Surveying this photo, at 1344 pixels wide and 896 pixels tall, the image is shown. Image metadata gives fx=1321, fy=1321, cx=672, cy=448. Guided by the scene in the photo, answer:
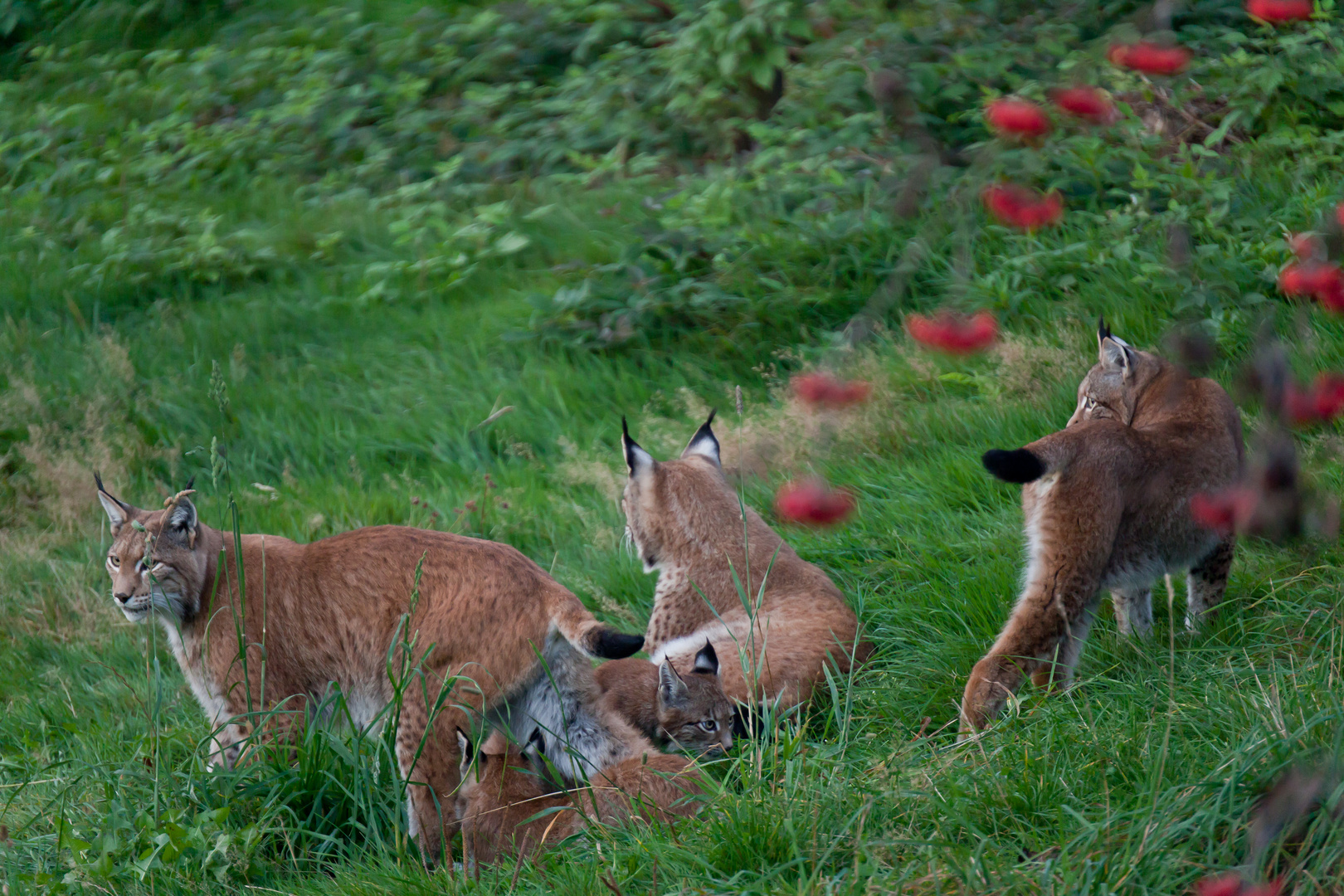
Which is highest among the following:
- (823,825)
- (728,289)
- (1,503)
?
(823,825)

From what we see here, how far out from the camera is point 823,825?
3.27 meters

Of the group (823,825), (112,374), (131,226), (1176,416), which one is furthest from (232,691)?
(131,226)

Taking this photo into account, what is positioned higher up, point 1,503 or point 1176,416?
point 1176,416

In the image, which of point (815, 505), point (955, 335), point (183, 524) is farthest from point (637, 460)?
point (955, 335)

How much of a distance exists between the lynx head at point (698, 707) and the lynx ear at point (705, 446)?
1.45m

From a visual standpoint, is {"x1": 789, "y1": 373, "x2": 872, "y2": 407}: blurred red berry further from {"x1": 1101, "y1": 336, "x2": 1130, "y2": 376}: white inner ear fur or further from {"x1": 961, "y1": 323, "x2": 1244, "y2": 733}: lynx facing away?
{"x1": 1101, "y1": 336, "x2": 1130, "y2": 376}: white inner ear fur

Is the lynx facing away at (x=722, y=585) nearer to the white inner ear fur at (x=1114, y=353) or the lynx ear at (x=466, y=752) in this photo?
the lynx ear at (x=466, y=752)

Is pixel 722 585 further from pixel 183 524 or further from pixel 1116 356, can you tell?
pixel 183 524

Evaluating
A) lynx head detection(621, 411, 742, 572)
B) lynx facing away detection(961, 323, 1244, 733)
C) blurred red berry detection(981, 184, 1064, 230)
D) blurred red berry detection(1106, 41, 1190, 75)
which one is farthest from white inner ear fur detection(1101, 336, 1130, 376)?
blurred red berry detection(1106, 41, 1190, 75)

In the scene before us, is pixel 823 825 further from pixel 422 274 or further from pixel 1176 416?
pixel 422 274

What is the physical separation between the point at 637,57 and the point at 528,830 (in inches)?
318

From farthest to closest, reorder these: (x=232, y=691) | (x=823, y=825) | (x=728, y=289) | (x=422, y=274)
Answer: (x=422, y=274), (x=728, y=289), (x=232, y=691), (x=823, y=825)

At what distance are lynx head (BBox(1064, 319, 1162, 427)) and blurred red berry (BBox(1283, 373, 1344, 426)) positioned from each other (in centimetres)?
226

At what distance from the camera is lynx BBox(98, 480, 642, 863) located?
427cm
